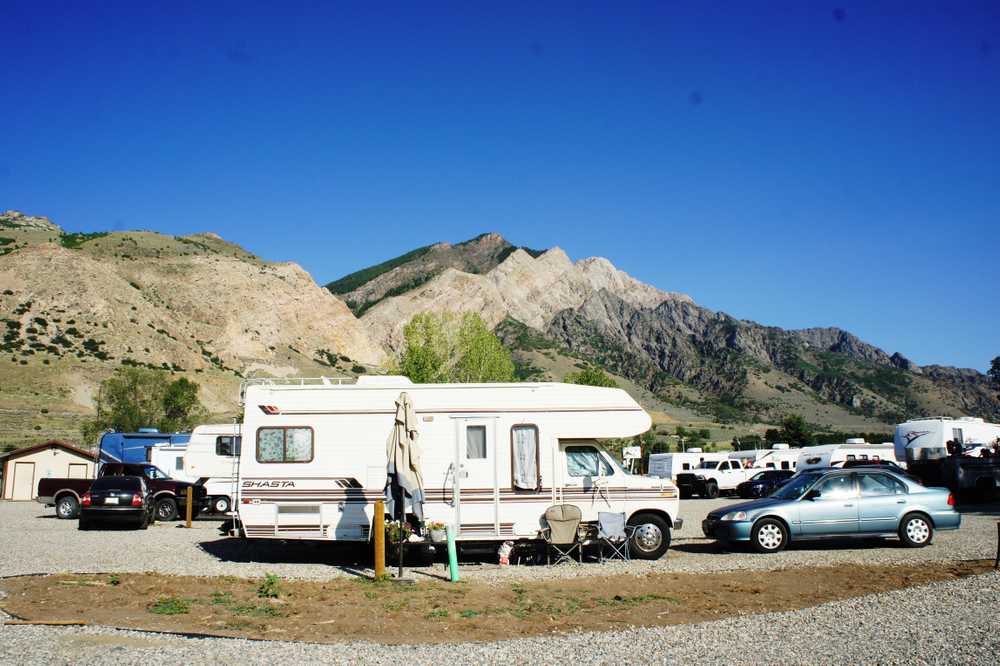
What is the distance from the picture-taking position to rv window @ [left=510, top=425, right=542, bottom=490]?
1395cm

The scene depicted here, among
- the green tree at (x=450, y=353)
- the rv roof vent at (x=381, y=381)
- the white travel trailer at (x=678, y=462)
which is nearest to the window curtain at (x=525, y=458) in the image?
the rv roof vent at (x=381, y=381)

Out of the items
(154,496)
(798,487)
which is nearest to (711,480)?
(798,487)

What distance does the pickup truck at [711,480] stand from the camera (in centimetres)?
3647

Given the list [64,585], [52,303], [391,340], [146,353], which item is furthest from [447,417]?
[391,340]

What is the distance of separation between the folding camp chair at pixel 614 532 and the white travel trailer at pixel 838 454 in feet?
84.6

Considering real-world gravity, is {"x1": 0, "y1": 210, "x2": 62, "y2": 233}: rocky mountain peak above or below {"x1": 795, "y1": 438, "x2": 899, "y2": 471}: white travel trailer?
above

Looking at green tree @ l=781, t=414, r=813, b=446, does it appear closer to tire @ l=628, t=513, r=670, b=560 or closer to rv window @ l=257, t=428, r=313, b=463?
tire @ l=628, t=513, r=670, b=560

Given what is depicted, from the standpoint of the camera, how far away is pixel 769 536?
14.7 metres

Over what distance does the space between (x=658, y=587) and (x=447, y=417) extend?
15.6 ft

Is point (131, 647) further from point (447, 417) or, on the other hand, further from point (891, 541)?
point (891, 541)

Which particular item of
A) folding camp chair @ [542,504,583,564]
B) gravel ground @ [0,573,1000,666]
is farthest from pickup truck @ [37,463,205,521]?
gravel ground @ [0,573,1000,666]

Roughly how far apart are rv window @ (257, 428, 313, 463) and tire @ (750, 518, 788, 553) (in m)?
8.05

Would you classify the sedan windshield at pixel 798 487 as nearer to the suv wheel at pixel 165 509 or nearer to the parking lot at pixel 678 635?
the parking lot at pixel 678 635

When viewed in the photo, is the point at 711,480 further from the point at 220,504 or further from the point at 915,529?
the point at 915,529
